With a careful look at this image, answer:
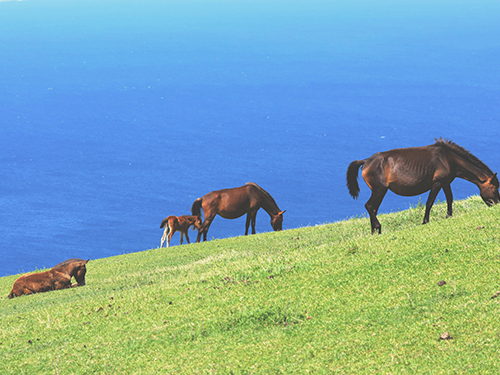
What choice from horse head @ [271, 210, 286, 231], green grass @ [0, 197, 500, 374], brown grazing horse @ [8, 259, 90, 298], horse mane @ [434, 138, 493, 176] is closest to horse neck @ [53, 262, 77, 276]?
brown grazing horse @ [8, 259, 90, 298]

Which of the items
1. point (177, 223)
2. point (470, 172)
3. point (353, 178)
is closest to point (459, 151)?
point (470, 172)

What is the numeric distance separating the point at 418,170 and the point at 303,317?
6.91 m

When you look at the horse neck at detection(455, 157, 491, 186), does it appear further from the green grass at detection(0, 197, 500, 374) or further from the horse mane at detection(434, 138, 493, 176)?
the green grass at detection(0, 197, 500, 374)

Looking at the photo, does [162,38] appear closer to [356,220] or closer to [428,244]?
[356,220]

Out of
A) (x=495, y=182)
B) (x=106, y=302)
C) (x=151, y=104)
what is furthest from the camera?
(x=151, y=104)

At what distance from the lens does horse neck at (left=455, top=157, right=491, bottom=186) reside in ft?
53.4

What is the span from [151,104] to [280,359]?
84017 millimetres

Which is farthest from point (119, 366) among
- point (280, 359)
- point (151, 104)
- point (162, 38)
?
point (162, 38)

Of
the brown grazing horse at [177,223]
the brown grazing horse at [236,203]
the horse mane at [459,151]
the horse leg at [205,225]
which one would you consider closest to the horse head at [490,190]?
the horse mane at [459,151]

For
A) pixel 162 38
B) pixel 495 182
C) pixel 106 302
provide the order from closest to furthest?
pixel 106 302 < pixel 495 182 < pixel 162 38

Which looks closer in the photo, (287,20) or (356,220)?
(356,220)

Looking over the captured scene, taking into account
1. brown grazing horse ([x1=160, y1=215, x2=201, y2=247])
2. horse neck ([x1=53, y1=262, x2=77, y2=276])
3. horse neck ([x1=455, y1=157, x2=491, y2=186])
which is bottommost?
brown grazing horse ([x1=160, y1=215, x2=201, y2=247])

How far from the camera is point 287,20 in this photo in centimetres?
11519

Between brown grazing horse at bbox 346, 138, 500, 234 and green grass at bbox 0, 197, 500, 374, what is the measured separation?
1307mm
